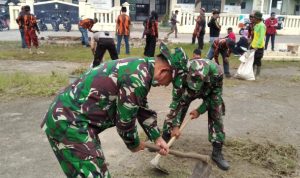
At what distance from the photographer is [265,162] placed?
15.2 ft

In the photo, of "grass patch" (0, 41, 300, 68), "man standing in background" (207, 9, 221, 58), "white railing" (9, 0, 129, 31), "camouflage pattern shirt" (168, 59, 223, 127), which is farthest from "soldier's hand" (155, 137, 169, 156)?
"white railing" (9, 0, 129, 31)

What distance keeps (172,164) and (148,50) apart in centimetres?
789

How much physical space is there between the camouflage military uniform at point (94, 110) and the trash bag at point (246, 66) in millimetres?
7276

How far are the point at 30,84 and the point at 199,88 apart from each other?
566 centimetres

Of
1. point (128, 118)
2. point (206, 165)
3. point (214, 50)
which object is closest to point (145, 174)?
point (206, 165)

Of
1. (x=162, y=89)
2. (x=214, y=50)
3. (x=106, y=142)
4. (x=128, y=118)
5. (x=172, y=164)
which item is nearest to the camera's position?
(x=128, y=118)

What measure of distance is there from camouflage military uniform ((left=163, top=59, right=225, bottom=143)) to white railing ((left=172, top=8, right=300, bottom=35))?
17.7m

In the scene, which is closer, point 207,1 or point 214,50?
point 214,50

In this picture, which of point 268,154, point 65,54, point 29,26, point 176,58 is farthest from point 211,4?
point 176,58

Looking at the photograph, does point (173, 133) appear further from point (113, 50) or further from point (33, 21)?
point (33, 21)

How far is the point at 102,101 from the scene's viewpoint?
2.56 meters

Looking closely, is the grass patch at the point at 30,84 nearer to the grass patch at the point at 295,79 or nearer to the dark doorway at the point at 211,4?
the grass patch at the point at 295,79

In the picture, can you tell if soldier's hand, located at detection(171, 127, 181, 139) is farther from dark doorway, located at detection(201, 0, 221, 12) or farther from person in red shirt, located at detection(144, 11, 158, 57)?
dark doorway, located at detection(201, 0, 221, 12)

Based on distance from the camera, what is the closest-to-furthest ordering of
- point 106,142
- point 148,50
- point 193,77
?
1. point 193,77
2. point 106,142
3. point 148,50
